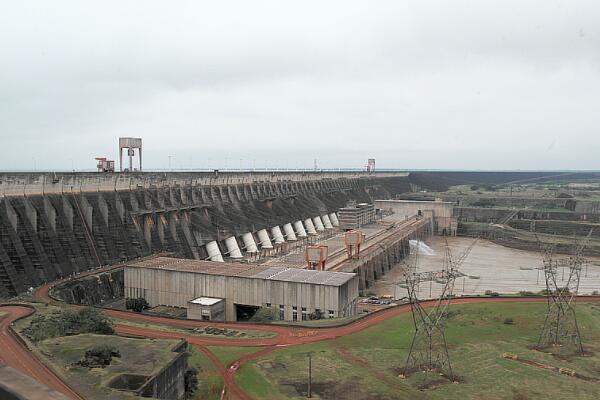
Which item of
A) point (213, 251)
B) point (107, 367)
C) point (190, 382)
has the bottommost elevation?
point (190, 382)

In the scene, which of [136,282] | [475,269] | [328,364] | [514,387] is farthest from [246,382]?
[475,269]

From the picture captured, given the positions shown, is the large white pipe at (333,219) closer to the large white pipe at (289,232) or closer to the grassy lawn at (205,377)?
the large white pipe at (289,232)

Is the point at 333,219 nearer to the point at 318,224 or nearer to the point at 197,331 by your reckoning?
the point at 318,224

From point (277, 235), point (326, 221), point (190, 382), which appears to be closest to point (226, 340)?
point (190, 382)

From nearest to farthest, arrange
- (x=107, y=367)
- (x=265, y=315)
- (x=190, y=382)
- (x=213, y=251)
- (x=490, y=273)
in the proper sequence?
(x=107, y=367), (x=190, y=382), (x=265, y=315), (x=213, y=251), (x=490, y=273)

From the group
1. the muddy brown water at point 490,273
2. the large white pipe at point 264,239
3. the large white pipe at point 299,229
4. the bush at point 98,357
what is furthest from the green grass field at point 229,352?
the large white pipe at point 299,229

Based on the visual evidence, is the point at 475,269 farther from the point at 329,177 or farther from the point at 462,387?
the point at 329,177
